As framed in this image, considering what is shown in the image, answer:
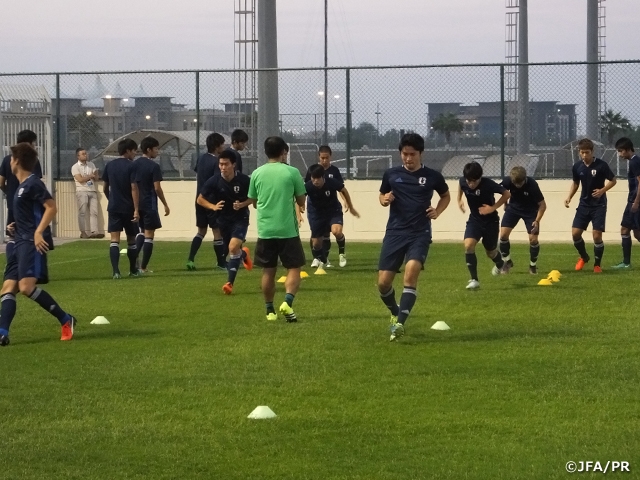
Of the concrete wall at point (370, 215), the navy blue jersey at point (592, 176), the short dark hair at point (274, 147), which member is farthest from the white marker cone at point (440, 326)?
the concrete wall at point (370, 215)

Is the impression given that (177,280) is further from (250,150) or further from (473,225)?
(250,150)

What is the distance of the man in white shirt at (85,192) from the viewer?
1019 inches

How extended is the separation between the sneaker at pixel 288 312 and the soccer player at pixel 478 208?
3.72m

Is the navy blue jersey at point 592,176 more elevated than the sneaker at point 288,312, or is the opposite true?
the navy blue jersey at point 592,176

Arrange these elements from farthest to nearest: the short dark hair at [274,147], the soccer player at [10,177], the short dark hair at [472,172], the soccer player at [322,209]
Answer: the soccer player at [322,209], the short dark hair at [472,172], the soccer player at [10,177], the short dark hair at [274,147]

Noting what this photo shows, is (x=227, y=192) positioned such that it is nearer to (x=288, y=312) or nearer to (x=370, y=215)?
(x=288, y=312)

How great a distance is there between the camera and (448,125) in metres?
24.1

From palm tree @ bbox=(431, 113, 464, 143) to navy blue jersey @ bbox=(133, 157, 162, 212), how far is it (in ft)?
25.9

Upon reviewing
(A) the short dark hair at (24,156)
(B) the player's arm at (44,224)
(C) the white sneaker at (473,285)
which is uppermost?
(A) the short dark hair at (24,156)

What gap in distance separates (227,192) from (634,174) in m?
6.39

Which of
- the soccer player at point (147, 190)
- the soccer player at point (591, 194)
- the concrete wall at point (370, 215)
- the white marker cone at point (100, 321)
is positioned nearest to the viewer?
the white marker cone at point (100, 321)

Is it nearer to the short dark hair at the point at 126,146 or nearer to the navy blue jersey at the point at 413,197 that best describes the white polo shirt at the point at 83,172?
the short dark hair at the point at 126,146

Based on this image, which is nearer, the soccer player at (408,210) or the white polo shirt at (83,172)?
the soccer player at (408,210)

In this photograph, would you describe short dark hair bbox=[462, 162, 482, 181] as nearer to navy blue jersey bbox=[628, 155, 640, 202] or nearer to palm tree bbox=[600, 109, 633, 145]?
navy blue jersey bbox=[628, 155, 640, 202]
